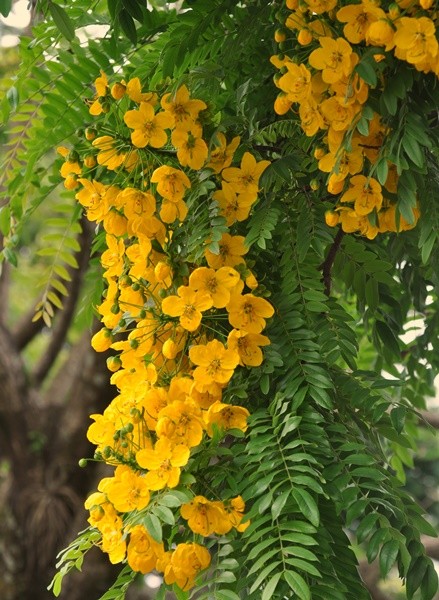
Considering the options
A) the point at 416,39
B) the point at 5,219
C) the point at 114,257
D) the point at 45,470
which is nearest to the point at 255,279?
the point at 114,257

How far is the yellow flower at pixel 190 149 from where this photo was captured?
0.81 metres

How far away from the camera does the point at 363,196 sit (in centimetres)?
78

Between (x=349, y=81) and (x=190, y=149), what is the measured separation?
163mm

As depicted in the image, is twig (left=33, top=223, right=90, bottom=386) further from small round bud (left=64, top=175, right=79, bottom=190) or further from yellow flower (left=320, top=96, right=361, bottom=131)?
yellow flower (left=320, top=96, right=361, bottom=131)

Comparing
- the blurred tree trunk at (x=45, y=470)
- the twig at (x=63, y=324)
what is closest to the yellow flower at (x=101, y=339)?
the twig at (x=63, y=324)

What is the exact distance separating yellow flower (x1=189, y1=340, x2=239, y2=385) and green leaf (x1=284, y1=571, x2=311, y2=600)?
170 mm

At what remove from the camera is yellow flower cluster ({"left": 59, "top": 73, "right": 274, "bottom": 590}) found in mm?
742

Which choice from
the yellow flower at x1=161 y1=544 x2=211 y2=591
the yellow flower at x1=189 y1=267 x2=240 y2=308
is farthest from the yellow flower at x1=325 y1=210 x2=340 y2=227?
the yellow flower at x1=161 y1=544 x2=211 y2=591

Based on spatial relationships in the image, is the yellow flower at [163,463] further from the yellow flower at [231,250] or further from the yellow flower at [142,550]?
the yellow flower at [231,250]

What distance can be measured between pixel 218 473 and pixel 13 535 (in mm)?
2458

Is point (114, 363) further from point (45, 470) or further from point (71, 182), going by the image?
point (45, 470)

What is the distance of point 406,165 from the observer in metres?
0.71

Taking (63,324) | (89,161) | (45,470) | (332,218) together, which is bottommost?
(45,470)

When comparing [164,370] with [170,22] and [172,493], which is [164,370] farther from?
[170,22]
